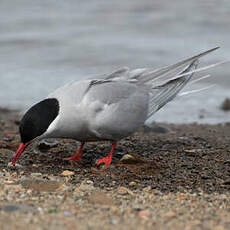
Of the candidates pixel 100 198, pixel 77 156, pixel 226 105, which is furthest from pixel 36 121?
pixel 226 105

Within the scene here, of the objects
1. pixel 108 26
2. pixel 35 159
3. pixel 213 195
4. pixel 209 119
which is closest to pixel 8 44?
pixel 108 26

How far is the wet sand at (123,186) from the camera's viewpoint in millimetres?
3236

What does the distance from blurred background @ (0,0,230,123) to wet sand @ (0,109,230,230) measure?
3.03 m

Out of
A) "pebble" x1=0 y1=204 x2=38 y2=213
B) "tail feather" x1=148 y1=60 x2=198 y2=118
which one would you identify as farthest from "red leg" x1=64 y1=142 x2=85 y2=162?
"pebble" x1=0 y1=204 x2=38 y2=213

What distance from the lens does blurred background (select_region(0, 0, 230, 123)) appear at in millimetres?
9703

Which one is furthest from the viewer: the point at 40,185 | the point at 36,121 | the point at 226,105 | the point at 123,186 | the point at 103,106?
the point at 226,105

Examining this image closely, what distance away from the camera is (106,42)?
42.5ft

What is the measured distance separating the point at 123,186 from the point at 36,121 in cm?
90

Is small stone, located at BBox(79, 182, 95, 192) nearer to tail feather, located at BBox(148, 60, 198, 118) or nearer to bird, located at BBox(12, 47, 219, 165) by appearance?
bird, located at BBox(12, 47, 219, 165)

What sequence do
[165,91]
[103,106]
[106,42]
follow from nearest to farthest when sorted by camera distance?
[103,106] < [165,91] < [106,42]

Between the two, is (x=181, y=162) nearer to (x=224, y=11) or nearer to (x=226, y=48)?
(x=226, y=48)

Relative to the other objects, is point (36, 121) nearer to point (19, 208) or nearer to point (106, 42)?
point (19, 208)

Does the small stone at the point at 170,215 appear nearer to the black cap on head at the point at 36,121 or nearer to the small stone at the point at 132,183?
the small stone at the point at 132,183

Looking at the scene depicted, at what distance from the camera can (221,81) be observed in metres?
10.4
